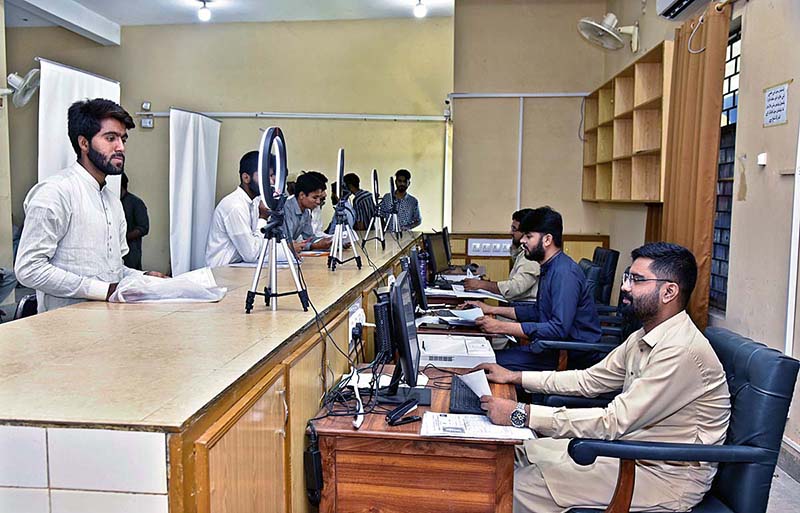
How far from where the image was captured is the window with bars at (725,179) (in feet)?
11.2

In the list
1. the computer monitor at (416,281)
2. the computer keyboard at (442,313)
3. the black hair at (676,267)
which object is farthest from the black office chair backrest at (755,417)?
the computer keyboard at (442,313)

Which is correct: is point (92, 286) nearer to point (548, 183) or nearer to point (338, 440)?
point (338, 440)

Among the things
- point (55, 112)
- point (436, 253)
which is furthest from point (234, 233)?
point (436, 253)

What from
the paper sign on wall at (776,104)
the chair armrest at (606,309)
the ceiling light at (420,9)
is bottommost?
the chair armrest at (606,309)

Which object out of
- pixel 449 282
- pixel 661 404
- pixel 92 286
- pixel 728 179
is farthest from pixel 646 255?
pixel 449 282

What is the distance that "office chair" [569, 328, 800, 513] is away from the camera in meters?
1.58

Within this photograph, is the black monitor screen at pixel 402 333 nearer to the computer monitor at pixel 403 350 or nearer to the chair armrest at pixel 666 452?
the computer monitor at pixel 403 350

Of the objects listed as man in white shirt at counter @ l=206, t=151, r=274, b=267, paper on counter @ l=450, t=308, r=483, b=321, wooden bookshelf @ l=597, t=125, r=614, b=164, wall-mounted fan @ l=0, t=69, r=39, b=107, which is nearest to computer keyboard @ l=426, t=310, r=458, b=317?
paper on counter @ l=450, t=308, r=483, b=321

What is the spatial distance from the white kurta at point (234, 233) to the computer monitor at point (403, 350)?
1300 mm

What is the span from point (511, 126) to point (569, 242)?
124cm

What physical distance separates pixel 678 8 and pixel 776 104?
121 centimetres

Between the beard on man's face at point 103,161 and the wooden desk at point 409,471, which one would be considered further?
the beard on man's face at point 103,161

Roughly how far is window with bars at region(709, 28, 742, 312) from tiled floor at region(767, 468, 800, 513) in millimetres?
996

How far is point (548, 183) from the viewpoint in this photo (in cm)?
603
